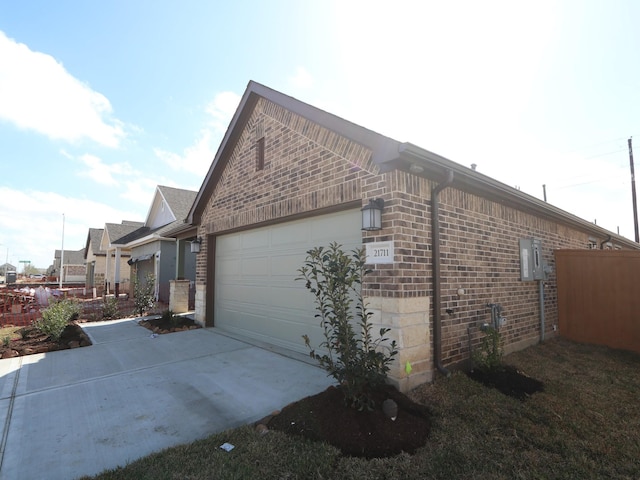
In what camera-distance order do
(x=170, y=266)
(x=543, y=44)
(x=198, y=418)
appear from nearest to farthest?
(x=198, y=418)
(x=543, y=44)
(x=170, y=266)

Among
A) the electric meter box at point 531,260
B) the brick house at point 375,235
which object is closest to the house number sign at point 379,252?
the brick house at point 375,235

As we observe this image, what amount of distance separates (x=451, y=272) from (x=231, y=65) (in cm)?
679

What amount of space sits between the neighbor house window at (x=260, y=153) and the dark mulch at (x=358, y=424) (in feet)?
16.7

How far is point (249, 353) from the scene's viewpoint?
→ 600cm

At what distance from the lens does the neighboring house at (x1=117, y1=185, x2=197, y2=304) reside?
1427 cm

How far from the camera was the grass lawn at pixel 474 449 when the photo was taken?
254 cm

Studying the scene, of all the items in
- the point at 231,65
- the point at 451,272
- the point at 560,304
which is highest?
the point at 231,65

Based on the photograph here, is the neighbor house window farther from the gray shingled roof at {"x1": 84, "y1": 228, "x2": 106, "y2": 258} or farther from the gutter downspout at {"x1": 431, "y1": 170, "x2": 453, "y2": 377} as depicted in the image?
the gray shingled roof at {"x1": 84, "y1": 228, "x2": 106, "y2": 258}

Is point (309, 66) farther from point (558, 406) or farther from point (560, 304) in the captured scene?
point (560, 304)

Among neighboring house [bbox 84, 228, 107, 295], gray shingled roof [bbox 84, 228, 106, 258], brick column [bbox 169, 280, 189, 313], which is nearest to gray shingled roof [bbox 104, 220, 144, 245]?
neighboring house [bbox 84, 228, 107, 295]

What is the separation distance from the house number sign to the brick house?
0.02 meters

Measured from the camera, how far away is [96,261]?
90.6 feet

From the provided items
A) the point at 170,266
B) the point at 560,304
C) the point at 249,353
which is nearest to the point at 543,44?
the point at 560,304

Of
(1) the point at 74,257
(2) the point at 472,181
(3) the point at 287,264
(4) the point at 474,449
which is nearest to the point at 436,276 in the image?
(2) the point at 472,181
